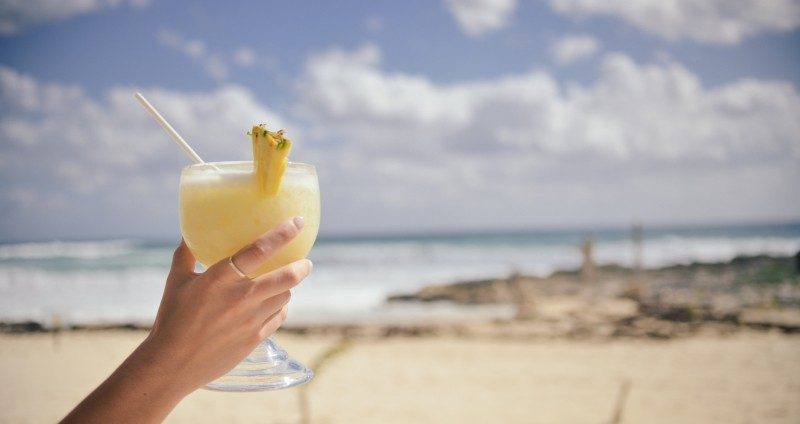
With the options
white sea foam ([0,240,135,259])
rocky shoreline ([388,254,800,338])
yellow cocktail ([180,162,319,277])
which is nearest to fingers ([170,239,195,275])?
yellow cocktail ([180,162,319,277])

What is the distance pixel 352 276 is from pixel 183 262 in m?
26.8

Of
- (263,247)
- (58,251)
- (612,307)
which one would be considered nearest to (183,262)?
(263,247)

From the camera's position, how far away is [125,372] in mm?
1103

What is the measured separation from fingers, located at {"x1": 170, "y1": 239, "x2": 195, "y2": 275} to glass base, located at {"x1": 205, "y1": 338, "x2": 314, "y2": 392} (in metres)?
0.29

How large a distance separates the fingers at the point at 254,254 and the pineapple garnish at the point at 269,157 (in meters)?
0.20

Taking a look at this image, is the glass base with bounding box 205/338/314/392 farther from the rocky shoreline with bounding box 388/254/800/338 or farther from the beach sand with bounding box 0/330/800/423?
the rocky shoreline with bounding box 388/254/800/338

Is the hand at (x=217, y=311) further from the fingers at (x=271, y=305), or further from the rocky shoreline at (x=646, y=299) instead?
the rocky shoreline at (x=646, y=299)

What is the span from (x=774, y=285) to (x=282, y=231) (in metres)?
24.5

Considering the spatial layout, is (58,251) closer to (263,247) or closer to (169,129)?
(169,129)

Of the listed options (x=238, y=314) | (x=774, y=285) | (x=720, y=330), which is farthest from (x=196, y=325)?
(x=774, y=285)

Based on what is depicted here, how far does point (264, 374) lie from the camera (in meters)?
1.58

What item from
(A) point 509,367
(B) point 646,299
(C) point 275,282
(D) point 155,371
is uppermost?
(C) point 275,282

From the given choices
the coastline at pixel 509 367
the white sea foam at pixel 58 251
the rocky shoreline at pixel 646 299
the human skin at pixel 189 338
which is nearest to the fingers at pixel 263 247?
the human skin at pixel 189 338

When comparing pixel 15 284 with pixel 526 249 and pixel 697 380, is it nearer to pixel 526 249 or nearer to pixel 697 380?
pixel 697 380
